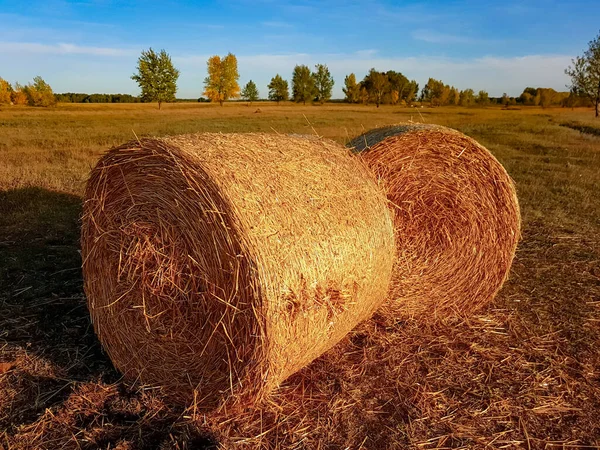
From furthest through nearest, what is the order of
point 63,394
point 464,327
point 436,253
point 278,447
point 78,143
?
point 78,143, point 436,253, point 464,327, point 63,394, point 278,447

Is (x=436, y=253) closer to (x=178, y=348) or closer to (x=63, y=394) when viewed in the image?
(x=178, y=348)

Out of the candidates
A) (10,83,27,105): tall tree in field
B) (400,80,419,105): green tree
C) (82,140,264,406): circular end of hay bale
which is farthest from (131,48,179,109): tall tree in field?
(82,140,264,406): circular end of hay bale

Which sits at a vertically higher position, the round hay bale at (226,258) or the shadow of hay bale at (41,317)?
the round hay bale at (226,258)

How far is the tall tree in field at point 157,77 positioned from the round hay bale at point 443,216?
61321mm

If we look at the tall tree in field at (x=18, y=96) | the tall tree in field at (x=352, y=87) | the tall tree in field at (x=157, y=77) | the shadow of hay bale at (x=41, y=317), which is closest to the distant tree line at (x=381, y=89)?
the tall tree in field at (x=352, y=87)

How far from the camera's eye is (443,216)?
5.20 metres

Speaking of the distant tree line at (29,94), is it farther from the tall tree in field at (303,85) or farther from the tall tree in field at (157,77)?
the tall tree in field at (303,85)

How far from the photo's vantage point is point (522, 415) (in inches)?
142

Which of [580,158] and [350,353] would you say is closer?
[350,353]

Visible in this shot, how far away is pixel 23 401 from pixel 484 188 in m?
4.71

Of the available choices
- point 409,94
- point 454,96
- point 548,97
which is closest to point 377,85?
point 409,94

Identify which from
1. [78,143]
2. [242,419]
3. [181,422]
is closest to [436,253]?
[242,419]

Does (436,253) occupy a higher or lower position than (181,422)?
higher

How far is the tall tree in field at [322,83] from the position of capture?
294 feet
